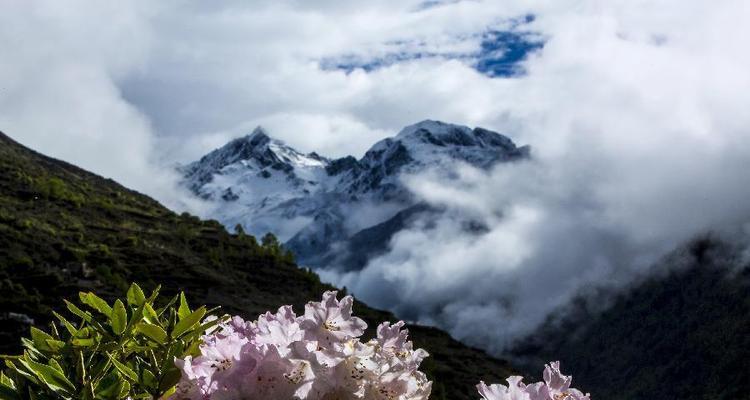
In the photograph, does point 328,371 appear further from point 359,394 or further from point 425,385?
point 425,385

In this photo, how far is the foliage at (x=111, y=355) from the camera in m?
2.38

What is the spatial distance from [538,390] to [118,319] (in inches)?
55.4

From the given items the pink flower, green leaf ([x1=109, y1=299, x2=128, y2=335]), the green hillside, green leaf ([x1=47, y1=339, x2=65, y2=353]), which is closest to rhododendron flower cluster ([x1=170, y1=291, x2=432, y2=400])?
the pink flower

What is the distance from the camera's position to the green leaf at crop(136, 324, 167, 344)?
2.45 m

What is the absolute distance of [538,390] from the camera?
2.53 meters

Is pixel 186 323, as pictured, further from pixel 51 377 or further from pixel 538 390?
pixel 538 390

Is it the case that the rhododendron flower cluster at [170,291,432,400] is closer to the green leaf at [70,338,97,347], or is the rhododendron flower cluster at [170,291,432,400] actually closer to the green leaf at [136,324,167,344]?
the green leaf at [136,324,167,344]

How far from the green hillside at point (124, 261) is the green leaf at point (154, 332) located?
31.3 meters

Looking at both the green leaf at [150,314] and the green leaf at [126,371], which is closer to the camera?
the green leaf at [126,371]

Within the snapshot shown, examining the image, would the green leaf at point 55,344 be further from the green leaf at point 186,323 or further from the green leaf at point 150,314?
the green leaf at point 186,323

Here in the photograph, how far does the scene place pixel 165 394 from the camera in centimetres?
244

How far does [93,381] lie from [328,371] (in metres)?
0.78

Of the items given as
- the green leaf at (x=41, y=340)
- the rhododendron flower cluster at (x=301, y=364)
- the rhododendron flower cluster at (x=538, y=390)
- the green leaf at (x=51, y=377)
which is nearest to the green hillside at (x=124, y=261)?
the green leaf at (x=41, y=340)

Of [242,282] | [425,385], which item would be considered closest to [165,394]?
[425,385]
